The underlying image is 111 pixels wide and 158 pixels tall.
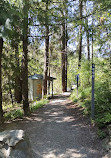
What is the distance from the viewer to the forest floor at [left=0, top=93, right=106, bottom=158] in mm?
3303

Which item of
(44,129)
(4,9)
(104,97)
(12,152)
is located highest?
(4,9)

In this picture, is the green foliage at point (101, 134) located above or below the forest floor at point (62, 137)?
above

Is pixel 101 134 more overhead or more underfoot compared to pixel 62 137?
more overhead

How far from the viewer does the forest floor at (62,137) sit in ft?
10.8

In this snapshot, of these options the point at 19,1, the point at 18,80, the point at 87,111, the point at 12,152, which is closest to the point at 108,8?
the point at 19,1

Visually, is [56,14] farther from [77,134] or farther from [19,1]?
[77,134]

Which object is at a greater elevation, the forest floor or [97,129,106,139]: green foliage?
[97,129,106,139]: green foliage

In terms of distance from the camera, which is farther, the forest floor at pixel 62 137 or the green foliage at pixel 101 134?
the green foliage at pixel 101 134

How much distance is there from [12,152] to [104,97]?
3.83 metres

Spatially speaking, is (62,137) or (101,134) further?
(62,137)

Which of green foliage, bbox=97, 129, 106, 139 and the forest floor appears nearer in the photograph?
the forest floor

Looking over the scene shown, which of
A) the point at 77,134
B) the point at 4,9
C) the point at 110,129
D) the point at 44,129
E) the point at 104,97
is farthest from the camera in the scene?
the point at 104,97

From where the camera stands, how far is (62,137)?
4133 mm

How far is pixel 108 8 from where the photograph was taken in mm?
4922
